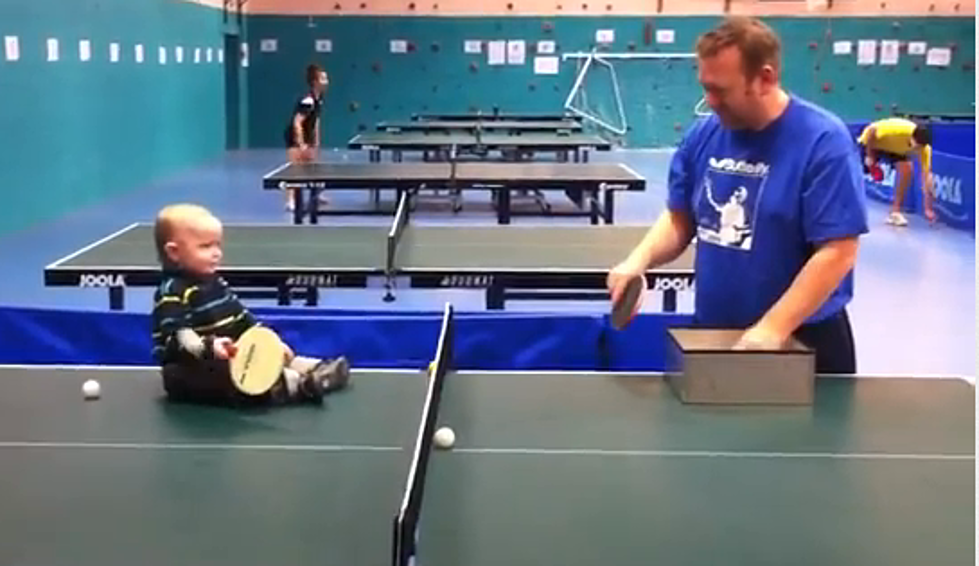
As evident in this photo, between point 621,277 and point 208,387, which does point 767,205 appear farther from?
point 208,387

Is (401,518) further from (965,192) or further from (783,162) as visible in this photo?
(965,192)

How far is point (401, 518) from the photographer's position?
5.58 ft

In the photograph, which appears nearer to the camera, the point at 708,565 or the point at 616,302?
the point at 708,565

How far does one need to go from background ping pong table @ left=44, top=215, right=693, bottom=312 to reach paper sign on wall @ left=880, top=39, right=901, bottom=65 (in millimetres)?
16712

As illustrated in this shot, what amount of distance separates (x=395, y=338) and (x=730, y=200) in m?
1.21

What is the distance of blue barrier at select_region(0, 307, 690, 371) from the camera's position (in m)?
3.93

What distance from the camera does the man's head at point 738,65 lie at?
294cm

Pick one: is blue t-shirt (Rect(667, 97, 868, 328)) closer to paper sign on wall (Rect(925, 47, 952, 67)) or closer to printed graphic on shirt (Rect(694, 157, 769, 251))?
printed graphic on shirt (Rect(694, 157, 769, 251))

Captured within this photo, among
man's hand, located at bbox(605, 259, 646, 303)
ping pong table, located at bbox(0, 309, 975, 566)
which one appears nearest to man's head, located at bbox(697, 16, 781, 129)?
man's hand, located at bbox(605, 259, 646, 303)

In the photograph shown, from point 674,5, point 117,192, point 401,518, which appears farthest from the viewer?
point 674,5

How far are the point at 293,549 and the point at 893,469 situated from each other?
3.79ft

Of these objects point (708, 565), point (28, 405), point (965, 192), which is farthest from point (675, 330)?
point (965, 192)

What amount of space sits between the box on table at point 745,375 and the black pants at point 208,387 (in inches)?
35.9

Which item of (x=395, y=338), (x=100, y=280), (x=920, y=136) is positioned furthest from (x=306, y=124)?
(x=395, y=338)
